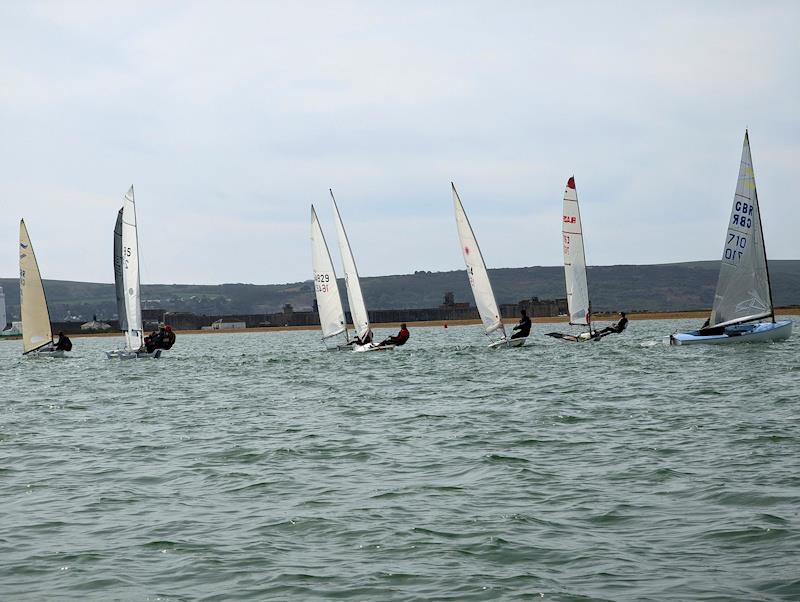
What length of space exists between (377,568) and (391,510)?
96.1 inches

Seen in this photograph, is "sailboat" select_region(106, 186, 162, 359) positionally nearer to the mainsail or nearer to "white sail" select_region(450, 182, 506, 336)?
the mainsail

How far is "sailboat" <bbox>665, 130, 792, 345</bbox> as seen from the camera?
40500 millimetres

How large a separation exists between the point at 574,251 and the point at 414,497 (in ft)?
128

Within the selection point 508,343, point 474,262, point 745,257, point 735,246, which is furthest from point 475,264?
point 745,257

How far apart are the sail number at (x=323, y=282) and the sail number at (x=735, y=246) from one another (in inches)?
834

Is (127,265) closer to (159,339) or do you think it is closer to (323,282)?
(159,339)

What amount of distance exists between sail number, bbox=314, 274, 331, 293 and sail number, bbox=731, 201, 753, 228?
21465mm

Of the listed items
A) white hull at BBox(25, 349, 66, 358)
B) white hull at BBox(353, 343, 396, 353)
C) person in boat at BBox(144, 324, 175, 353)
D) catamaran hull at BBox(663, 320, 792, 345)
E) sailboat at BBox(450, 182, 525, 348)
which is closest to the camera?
catamaran hull at BBox(663, 320, 792, 345)

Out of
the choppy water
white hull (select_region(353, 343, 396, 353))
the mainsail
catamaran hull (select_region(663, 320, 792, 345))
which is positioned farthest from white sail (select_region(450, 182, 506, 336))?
the choppy water

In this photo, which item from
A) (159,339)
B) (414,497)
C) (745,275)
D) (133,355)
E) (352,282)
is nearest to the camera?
(414,497)

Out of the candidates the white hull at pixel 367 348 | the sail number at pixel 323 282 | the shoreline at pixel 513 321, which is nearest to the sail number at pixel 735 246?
the white hull at pixel 367 348

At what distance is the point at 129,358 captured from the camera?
169 feet

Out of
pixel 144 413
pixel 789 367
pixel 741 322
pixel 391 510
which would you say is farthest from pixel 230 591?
pixel 741 322

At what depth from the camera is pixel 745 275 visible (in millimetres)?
40500
